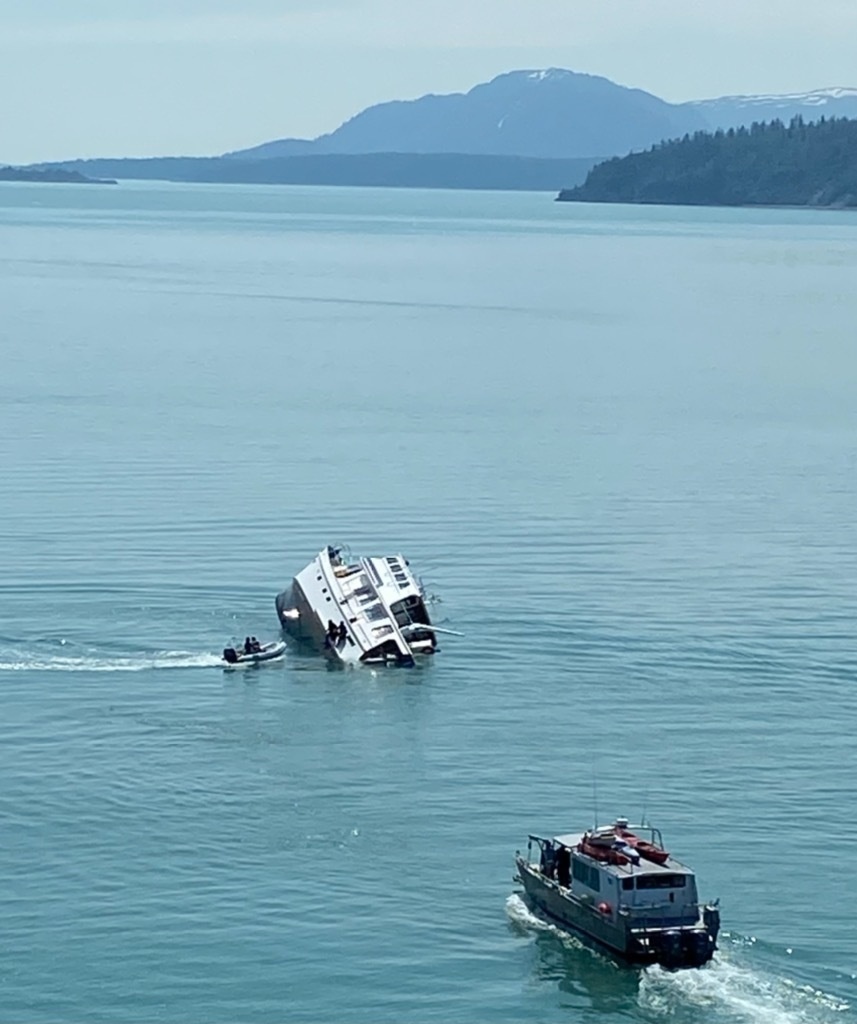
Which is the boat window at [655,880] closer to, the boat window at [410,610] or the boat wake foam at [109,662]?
the boat wake foam at [109,662]

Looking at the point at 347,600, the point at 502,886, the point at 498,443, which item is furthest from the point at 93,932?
the point at 498,443

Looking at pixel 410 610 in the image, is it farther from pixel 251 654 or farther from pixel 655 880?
pixel 655 880

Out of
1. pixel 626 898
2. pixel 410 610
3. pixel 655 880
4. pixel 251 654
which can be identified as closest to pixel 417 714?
pixel 251 654

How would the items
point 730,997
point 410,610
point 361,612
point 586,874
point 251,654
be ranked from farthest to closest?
point 361,612 → point 410,610 → point 251,654 → point 586,874 → point 730,997

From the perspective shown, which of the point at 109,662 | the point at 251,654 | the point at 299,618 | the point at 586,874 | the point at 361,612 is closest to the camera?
the point at 586,874

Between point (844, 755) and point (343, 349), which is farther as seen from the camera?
point (343, 349)

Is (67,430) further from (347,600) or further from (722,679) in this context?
(722,679)

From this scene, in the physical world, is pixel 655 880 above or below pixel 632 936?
above
